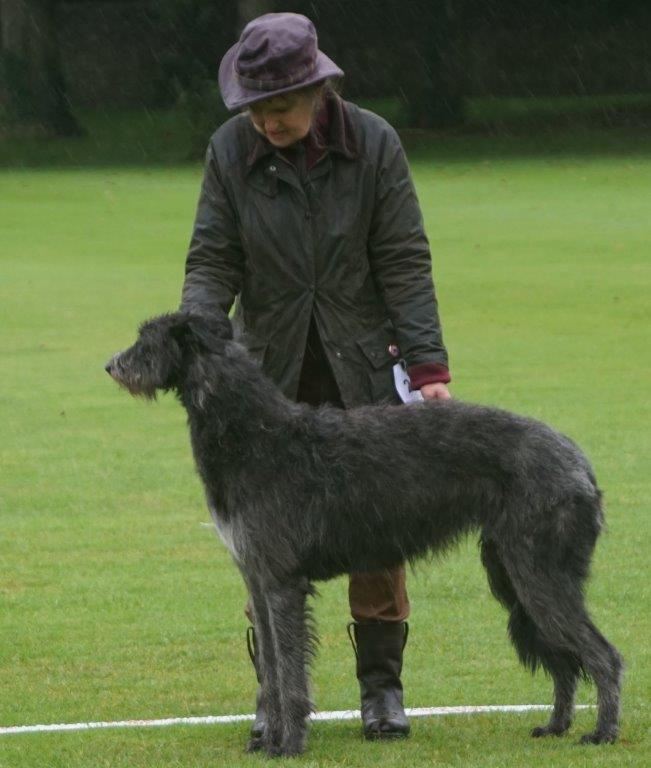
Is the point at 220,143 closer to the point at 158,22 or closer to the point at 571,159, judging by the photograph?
the point at 571,159

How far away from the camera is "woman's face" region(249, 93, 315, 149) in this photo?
6363 mm

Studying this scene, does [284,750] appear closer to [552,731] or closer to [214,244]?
[552,731]

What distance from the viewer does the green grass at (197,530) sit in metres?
6.76

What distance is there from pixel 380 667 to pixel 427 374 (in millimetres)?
1191

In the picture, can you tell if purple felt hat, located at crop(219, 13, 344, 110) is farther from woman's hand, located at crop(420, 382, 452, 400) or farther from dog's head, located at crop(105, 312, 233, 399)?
woman's hand, located at crop(420, 382, 452, 400)

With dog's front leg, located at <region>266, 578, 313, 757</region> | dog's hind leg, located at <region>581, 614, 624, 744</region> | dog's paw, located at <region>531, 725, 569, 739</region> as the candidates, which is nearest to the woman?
dog's front leg, located at <region>266, 578, 313, 757</region>

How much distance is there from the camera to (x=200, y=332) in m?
6.25

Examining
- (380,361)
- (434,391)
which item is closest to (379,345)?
(380,361)

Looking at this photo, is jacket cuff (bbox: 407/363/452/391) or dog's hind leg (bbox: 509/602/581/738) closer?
dog's hind leg (bbox: 509/602/581/738)

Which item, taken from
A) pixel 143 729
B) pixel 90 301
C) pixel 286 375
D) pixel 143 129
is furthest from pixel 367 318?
pixel 143 129

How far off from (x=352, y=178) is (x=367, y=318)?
55cm

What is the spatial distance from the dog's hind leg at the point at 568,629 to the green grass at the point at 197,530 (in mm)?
177

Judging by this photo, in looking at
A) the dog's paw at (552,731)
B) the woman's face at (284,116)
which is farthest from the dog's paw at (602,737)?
the woman's face at (284,116)

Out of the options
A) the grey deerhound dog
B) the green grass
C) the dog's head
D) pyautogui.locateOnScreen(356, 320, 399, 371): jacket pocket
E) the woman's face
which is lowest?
the green grass
